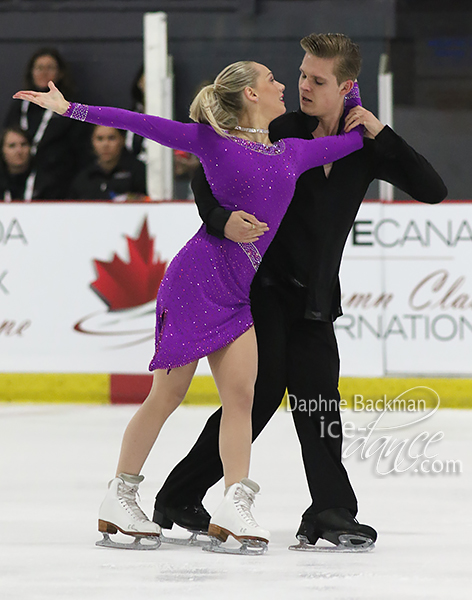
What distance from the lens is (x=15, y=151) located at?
20.2 ft

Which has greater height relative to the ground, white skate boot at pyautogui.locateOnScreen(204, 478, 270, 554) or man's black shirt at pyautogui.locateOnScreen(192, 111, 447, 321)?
man's black shirt at pyautogui.locateOnScreen(192, 111, 447, 321)

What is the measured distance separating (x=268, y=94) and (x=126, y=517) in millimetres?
1088

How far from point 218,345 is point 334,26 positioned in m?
3.84

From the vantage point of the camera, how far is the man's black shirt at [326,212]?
276 cm

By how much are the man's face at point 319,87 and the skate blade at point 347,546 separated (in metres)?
1.06

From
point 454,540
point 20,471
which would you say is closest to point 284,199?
point 454,540

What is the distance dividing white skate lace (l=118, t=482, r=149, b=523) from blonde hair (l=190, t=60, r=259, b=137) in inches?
35.4

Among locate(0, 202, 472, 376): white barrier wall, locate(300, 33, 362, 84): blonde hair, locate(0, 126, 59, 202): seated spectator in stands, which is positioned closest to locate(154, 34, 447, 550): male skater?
locate(300, 33, 362, 84): blonde hair

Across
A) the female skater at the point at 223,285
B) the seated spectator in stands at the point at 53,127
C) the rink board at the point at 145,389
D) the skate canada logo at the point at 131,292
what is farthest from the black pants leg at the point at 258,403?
the seated spectator in stands at the point at 53,127

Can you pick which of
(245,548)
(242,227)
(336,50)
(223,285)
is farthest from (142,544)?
(336,50)

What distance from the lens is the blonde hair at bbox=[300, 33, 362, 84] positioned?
107 inches

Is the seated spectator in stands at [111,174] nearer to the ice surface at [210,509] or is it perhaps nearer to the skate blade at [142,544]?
the ice surface at [210,509]

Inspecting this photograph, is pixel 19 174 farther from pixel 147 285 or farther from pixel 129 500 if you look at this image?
pixel 129 500

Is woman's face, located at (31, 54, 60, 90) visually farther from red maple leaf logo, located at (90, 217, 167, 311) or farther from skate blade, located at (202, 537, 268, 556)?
skate blade, located at (202, 537, 268, 556)
